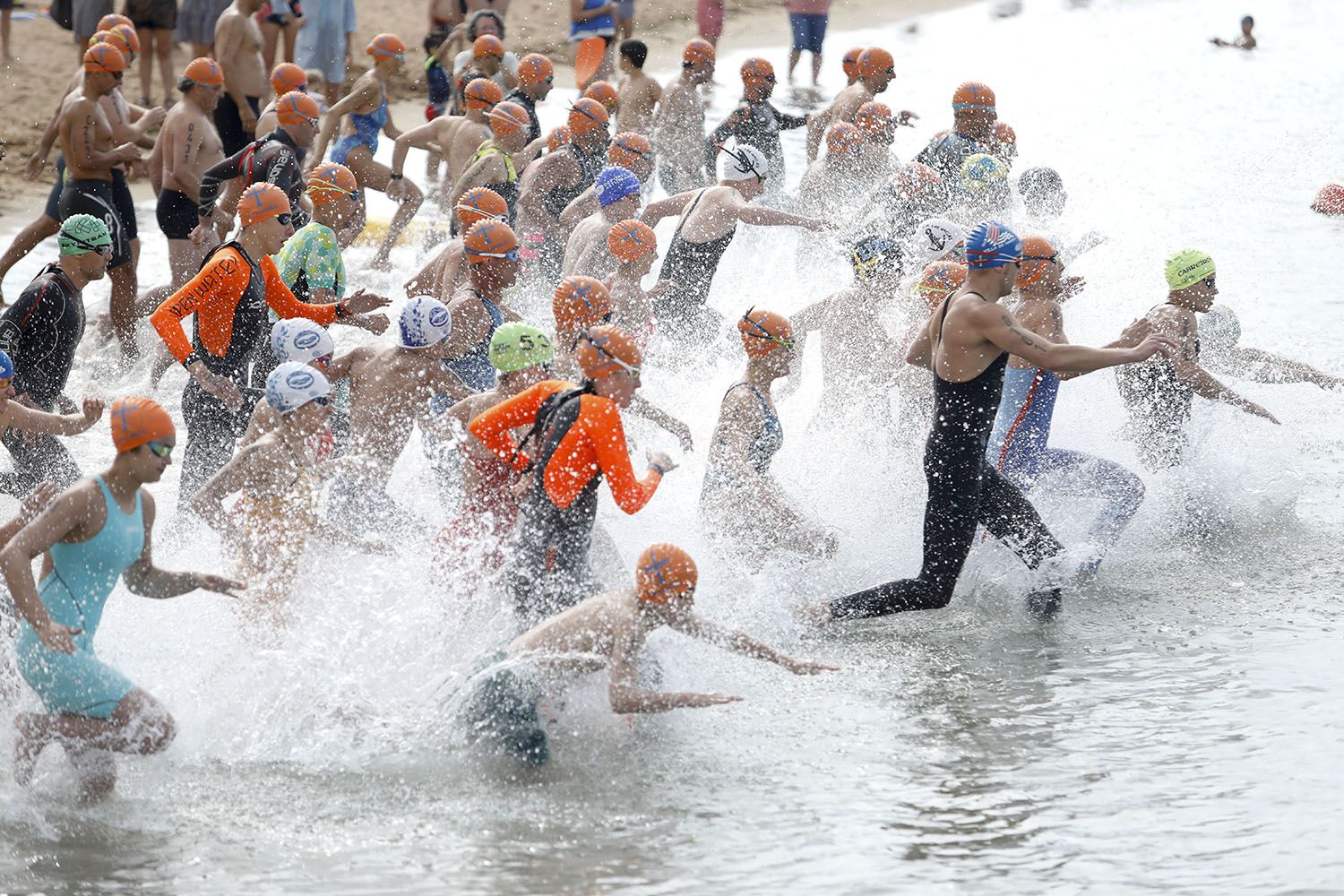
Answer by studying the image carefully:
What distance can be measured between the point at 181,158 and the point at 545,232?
2.41m

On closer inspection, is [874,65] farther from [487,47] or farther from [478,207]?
[478,207]

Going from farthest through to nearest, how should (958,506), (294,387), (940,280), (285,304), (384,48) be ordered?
(384,48) < (285,304) < (940,280) < (958,506) < (294,387)

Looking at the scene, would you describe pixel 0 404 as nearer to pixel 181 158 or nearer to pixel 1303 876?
pixel 181 158

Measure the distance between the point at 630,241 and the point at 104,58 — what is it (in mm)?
4049

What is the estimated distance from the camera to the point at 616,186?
9.73 m

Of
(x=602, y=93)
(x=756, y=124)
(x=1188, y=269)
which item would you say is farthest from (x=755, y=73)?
(x=1188, y=269)

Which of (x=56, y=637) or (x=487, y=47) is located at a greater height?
(x=487, y=47)

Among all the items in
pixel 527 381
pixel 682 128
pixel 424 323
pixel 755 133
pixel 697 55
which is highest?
pixel 697 55

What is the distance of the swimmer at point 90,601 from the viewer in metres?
5.51

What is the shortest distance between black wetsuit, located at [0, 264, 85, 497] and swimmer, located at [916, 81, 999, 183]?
6.03 meters

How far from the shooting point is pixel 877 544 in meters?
8.27

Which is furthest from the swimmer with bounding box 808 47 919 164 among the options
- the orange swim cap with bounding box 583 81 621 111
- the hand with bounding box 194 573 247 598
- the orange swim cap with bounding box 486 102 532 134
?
the hand with bounding box 194 573 247 598

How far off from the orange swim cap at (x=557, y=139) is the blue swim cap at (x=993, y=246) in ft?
16.7

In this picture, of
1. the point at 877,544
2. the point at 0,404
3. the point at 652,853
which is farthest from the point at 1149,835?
the point at 0,404
